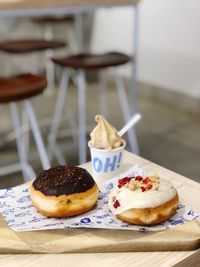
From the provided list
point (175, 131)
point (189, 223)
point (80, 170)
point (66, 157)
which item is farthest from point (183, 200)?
point (175, 131)

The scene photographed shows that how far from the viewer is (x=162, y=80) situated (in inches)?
159

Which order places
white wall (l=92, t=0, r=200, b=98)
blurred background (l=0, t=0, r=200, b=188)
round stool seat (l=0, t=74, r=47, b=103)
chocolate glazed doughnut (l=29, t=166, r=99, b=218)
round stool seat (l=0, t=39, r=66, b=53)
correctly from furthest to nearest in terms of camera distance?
white wall (l=92, t=0, r=200, b=98) → blurred background (l=0, t=0, r=200, b=188) → round stool seat (l=0, t=39, r=66, b=53) → round stool seat (l=0, t=74, r=47, b=103) → chocolate glazed doughnut (l=29, t=166, r=99, b=218)

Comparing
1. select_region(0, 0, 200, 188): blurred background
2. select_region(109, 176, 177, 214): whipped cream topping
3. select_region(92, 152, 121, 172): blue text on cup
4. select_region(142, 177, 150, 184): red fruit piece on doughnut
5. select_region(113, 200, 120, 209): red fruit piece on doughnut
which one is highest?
select_region(142, 177, 150, 184): red fruit piece on doughnut

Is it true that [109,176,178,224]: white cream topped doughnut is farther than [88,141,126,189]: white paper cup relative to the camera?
No

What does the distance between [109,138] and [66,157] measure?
1.61 meters

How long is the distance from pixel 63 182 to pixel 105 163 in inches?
9.8

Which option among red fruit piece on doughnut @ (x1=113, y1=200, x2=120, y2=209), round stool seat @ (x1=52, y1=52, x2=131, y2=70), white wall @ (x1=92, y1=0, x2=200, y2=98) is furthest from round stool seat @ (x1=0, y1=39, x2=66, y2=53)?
red fruit piece on doughnut @ (x1=113, y1=200, x2=120, y2=209)

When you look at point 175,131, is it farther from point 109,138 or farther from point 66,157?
point 109,138

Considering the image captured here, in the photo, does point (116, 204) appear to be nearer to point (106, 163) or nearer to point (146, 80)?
point (106, 163)

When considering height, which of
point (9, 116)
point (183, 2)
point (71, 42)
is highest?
point (183, 2)

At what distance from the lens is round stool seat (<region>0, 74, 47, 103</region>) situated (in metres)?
1.70

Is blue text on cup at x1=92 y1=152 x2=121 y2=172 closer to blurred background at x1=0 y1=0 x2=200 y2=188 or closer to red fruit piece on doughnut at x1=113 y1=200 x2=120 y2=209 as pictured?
red fruit piece on doughnut at x1=113 y1=200 x2=120 y2=209

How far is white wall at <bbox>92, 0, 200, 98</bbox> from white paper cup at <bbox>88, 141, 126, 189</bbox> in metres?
2.64

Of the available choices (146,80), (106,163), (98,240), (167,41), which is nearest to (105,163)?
(106,163)
